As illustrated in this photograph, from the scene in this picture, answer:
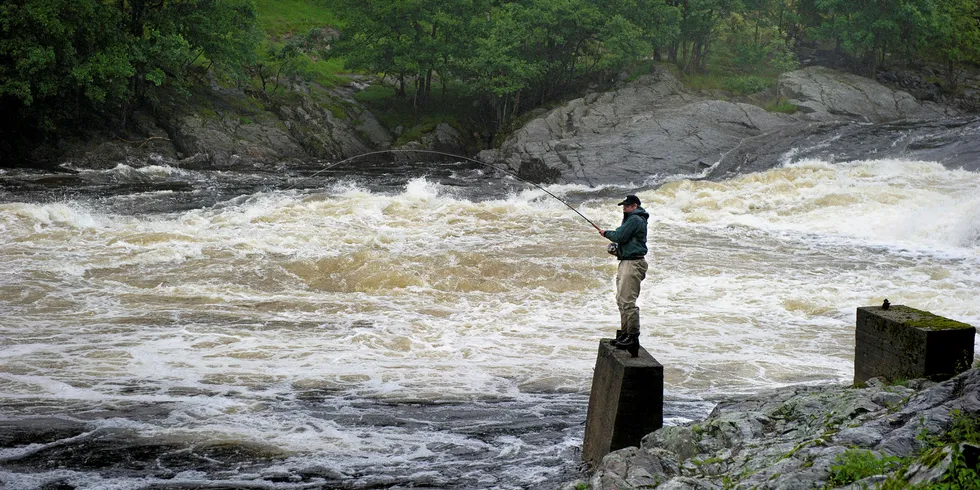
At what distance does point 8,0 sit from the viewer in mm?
26562

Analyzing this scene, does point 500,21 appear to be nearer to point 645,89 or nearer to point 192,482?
point 645,89

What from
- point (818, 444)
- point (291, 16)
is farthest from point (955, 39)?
point (818, 444)

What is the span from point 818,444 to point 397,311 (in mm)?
8217

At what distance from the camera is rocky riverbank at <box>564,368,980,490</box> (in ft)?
16.9

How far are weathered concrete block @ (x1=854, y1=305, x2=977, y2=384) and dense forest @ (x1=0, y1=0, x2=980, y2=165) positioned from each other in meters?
26.3

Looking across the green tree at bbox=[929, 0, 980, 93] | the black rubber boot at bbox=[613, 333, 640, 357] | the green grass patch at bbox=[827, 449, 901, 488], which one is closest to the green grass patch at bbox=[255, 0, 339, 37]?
the green tree at bbox=[929, 0, 980, 93]

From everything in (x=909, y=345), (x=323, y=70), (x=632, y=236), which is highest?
(x=323, y=70)

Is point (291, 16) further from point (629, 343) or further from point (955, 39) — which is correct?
point (629, 343)

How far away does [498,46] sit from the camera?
112ft

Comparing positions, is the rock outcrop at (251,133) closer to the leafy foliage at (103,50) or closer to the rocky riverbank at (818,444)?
the leafy foliage at (103,50)

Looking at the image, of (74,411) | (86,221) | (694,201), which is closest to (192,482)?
(74,411)

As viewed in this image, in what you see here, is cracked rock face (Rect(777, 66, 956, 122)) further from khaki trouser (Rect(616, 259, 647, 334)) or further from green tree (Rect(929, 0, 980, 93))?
khaki trouser (Rect(616, 259, 647, 334))

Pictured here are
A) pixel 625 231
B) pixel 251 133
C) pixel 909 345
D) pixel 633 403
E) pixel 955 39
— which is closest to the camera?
pixel 909 345

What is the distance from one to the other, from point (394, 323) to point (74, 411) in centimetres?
477
